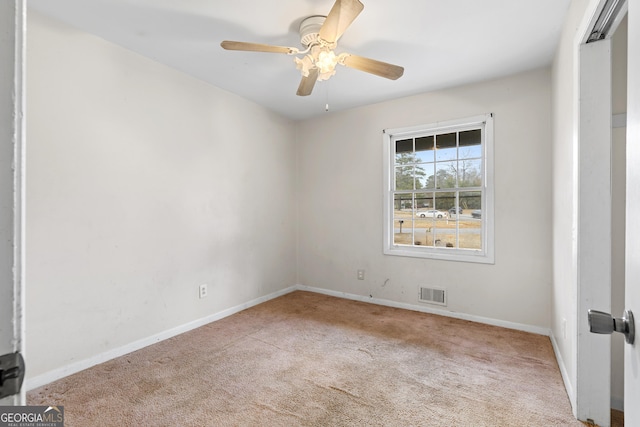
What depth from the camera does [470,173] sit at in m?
3.36

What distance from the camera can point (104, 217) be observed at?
2.41m

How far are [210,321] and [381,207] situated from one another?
7.69 feet

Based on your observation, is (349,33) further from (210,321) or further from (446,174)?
(210,321)

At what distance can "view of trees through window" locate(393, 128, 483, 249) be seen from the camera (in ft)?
11.0

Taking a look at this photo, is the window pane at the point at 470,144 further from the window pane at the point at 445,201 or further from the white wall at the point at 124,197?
the white wall at the point at 124,197

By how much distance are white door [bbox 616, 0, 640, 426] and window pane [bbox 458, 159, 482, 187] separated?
109 inches

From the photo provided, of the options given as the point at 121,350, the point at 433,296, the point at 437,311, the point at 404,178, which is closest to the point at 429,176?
the point at 404,178

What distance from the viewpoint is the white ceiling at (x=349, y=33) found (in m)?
2.03

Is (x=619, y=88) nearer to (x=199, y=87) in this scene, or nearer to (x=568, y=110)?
(x=568, y=110)

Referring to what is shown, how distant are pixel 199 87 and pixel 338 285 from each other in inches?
114

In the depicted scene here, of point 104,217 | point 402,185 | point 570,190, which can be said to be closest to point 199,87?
point 104,217

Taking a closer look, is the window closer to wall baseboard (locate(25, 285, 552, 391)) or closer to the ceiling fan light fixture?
wall baseboard (locate(25, 285, 552, 391))

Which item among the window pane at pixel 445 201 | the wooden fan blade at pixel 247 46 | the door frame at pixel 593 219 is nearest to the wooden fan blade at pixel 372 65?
the wooden fan blade at pixel 247 46

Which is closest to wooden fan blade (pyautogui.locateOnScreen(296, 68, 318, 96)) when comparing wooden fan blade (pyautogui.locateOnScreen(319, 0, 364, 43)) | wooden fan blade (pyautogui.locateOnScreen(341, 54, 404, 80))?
wooden fan blade (pyautogui.locateOnScreen(341, 54, 404, 80))
